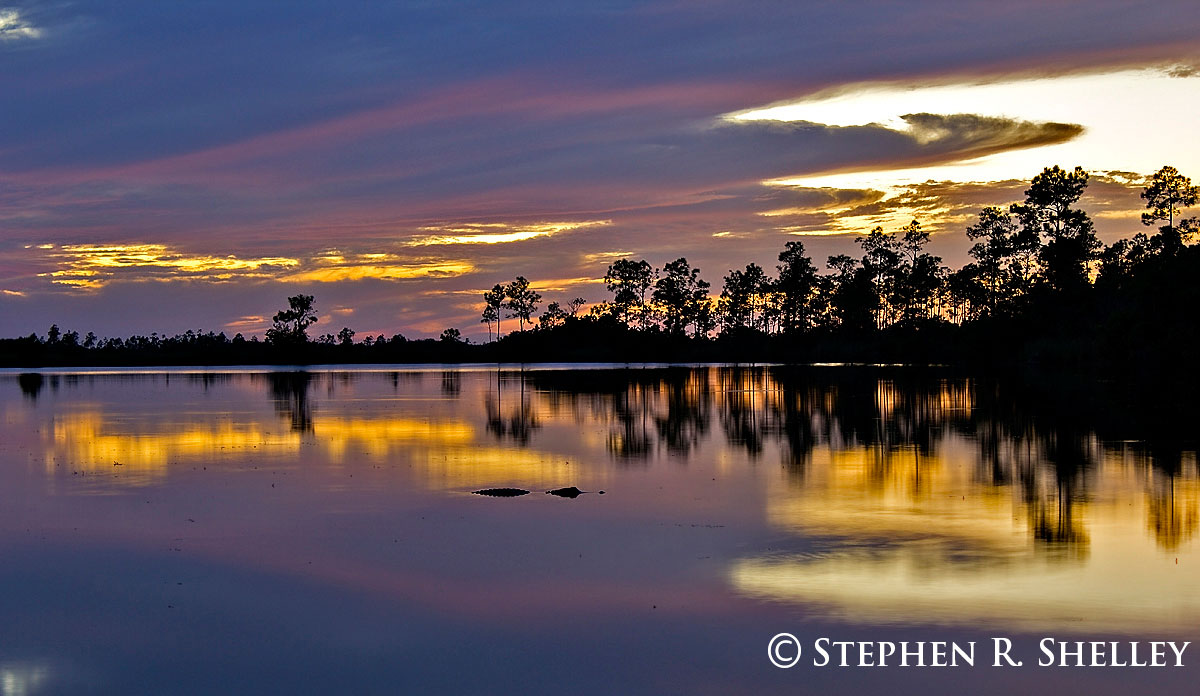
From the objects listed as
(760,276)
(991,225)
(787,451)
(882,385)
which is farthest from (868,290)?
(787,451)

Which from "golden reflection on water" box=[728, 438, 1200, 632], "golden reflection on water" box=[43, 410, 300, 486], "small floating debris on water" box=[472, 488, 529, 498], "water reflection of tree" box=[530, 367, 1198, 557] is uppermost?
"golden reflection on water" box=[43, 410, 300, 486]

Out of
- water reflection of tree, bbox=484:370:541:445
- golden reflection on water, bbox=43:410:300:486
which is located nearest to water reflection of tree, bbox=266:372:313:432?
golden reflection on water, bbox=43:410:300:486

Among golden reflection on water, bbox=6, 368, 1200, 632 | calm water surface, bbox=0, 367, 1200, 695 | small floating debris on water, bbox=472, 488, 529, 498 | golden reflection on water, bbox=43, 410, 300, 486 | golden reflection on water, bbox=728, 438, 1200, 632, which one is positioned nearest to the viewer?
calm water surface, bbox=0, 367, 1200, 695

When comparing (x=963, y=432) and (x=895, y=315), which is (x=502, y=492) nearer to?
(x=963, y=432)

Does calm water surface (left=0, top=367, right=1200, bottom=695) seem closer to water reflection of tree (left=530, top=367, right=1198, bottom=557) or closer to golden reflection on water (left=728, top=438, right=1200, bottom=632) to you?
golden reflection on water (left=728, top=438, right=1200, bottom=632)

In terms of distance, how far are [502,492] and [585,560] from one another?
5.44m

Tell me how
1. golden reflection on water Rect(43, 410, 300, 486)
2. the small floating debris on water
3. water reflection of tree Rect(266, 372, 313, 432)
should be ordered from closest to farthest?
the small floating debris on water → golden reflection on water Rect(43, 410, 300, 486) → water reflection of tree Rect(266, 372, 313, 432)

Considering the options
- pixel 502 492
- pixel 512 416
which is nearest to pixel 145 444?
pixel 512 416

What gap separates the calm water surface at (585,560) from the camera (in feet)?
28.9

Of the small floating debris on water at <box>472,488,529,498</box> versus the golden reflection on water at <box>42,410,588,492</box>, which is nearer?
the small floating debris on water at <box>472,488,529,498</box>

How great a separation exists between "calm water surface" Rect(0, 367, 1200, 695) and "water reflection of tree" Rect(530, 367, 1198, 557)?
17 cm

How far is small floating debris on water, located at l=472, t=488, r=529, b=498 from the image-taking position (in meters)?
17.5

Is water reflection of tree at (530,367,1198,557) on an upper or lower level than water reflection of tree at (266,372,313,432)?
lower

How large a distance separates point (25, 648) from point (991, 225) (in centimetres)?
9166
